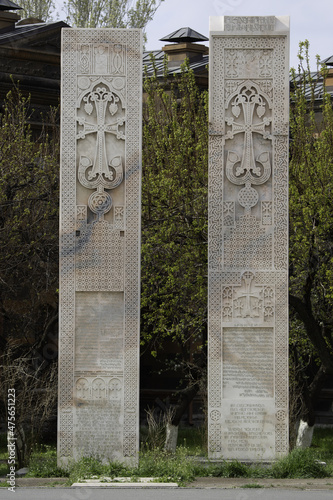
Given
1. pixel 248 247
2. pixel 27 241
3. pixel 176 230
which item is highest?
pixel 176 230

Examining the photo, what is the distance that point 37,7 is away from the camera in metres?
41.3

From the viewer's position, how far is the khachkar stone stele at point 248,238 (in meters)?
13.1

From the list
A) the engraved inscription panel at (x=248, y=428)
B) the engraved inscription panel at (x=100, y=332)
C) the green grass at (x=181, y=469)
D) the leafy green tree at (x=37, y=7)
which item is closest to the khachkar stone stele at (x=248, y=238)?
the engraved inscription panel at (x=248, y=428)

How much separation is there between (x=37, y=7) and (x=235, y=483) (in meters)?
32.4

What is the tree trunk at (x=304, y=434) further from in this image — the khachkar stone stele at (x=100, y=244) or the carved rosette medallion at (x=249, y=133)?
the carved rosette medallion at (x=249, y=133)

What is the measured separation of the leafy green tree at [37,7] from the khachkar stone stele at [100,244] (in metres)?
28.2

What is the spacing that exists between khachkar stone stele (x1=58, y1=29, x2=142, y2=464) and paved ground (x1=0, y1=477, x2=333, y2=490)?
688 millimetres

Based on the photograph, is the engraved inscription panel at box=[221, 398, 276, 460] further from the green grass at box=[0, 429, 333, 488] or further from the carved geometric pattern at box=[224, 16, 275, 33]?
the carved geometric pattern at box=[224, 16, 275, 33]

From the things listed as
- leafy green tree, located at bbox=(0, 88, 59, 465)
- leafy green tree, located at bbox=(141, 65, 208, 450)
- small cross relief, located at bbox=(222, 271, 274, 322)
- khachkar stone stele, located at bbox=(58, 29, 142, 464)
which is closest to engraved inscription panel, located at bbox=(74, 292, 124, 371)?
khachkar stone stele, located at bbox=(58, 29, 142, 464)

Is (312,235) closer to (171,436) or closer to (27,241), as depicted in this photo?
(171,436)

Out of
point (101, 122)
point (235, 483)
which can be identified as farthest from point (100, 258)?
point (235, 483)

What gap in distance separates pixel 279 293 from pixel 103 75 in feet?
12.3

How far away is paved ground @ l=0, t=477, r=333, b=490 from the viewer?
1204 centimetres

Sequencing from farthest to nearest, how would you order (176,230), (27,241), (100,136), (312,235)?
1. (27,241)
2. (176,230)
3. (312,235)
4. (100,136)
